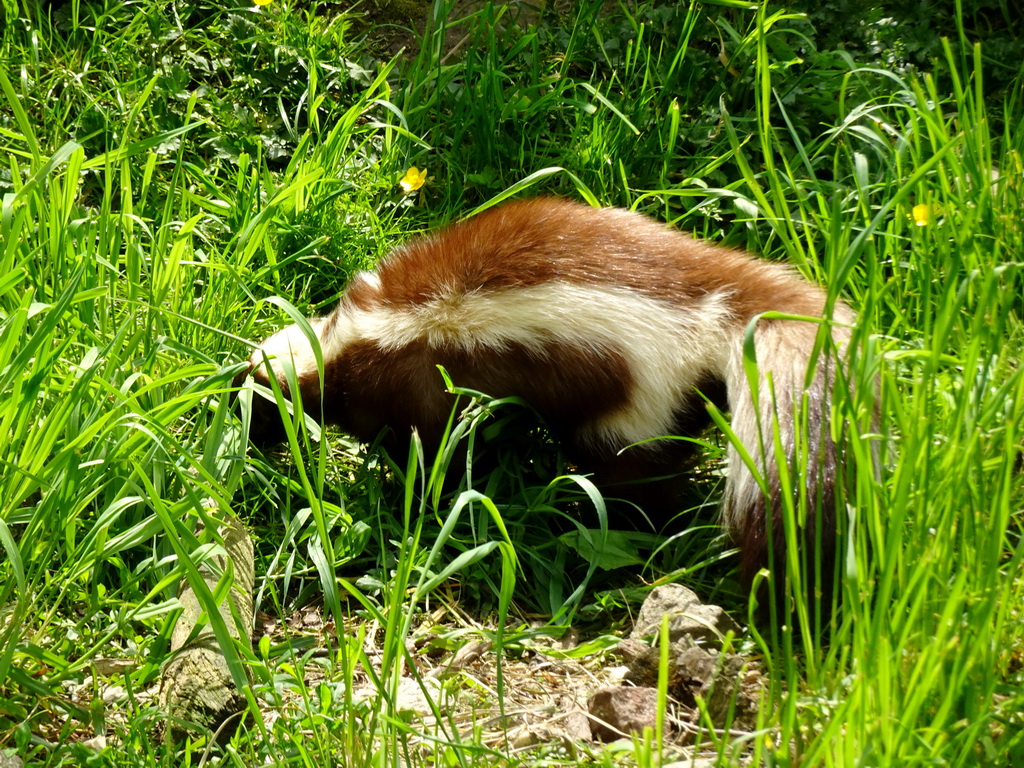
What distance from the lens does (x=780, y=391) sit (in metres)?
2.97

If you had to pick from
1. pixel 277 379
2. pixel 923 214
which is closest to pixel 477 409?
pixel 277 379

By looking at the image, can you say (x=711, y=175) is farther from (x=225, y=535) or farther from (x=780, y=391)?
(x=225, y=535)

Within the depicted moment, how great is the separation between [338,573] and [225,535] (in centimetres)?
50

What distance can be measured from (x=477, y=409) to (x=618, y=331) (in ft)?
1.59

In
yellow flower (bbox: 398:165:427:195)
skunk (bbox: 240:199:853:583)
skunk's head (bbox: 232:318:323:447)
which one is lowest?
skunk's head (bbox: 232:318:323:447)

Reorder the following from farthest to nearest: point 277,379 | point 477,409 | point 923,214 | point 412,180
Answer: point 412,180 → point 277,379 → point 477,409 → point 923,214

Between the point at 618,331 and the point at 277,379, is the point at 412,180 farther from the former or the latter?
the point at 618,331

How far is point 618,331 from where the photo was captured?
129 inches

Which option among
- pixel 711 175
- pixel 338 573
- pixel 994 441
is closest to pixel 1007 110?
pixel 711 175

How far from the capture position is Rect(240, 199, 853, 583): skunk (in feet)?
10.7

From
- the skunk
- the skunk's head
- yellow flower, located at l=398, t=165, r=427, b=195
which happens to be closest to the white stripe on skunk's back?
the skunk

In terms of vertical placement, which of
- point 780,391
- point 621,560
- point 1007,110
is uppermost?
point 1007,110

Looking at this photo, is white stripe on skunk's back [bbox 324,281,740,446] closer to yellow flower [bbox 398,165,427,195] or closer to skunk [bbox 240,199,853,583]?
skunk [bbox 240,199,853,583]

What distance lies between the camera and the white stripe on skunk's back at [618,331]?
129 inches
